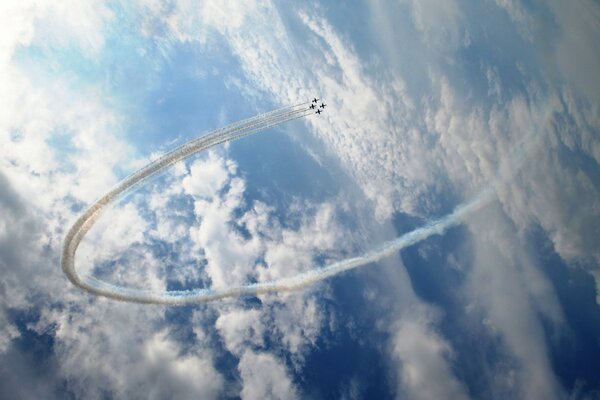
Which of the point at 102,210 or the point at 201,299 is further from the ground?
the point at 102,210

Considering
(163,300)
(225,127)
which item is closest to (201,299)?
(163,300)

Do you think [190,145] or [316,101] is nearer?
[190,145]

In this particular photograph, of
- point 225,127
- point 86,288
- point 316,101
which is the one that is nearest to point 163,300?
point 86,288

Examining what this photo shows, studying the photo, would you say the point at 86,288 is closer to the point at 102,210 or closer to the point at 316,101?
the point at 102,210

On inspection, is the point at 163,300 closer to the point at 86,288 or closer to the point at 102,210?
the point at 86,288

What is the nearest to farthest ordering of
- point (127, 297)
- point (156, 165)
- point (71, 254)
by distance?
1. point (156, 165)
2. point (71, 254)
3. point (127, 297)

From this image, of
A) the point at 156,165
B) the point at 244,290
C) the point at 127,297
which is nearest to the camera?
the point at 156,165

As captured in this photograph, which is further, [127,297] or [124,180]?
[127,297]

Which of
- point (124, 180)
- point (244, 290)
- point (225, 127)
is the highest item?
point (225, 127)

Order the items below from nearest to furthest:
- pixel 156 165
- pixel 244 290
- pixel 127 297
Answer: pixel 156 165
pixel 127 297
pixel 244 290
